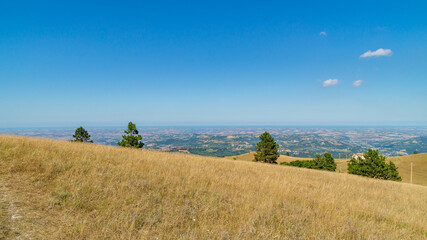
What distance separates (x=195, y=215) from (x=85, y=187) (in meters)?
2.91

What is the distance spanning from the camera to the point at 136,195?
14.4 ft

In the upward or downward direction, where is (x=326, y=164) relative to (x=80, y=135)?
downward

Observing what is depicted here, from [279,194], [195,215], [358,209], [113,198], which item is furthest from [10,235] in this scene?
[358,209]

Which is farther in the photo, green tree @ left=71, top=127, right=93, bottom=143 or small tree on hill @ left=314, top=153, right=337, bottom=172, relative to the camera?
small tree on hill @ left=314, top=153, right=337, bottom=172

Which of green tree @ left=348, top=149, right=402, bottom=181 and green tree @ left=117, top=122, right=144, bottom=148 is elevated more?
green tree @ left=117, top=122, right=144, bottom=148

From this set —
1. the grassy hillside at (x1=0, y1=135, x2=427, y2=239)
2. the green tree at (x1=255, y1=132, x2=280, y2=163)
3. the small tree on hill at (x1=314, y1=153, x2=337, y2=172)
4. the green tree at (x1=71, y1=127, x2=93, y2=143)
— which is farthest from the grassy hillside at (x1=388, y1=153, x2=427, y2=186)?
the green tree at (x1=71, y1=127, x2=93, y2=143)

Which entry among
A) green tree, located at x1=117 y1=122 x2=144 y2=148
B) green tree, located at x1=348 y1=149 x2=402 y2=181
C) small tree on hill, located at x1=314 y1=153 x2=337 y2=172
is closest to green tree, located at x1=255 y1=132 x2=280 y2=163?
green tree, located at x1=348 y1=149 x2=402 y2=181

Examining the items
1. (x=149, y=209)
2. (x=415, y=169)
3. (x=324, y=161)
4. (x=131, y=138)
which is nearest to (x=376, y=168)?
(x=324, y=161)

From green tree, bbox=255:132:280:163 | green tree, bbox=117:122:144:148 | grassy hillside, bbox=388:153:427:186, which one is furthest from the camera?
grassy hillside, bbox=388:153:427:186

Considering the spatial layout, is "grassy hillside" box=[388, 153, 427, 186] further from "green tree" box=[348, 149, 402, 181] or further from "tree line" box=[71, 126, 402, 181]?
"green tree" box=[348, 149, 402, 181]

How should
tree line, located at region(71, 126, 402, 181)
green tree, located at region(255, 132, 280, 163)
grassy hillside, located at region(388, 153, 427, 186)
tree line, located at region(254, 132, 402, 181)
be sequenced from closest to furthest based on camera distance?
tree line, located at region(71, 126, 402, 181)
tree line, located at region(254, 132, 402, 181)
green tree, located at region(255, 132, 280, 163)
grassy hillside, located at region(388, 153, 427, 186)

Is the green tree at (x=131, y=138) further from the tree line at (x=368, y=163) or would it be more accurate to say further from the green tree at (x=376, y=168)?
the green tree at (x=376, y=168)

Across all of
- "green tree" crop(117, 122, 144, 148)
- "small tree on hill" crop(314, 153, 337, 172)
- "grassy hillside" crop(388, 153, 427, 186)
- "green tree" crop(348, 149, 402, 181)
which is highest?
"green tree" crop(117, 122, 144, 148)

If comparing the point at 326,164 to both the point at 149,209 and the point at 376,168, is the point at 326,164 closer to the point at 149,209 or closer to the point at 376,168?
the point at 376,168
